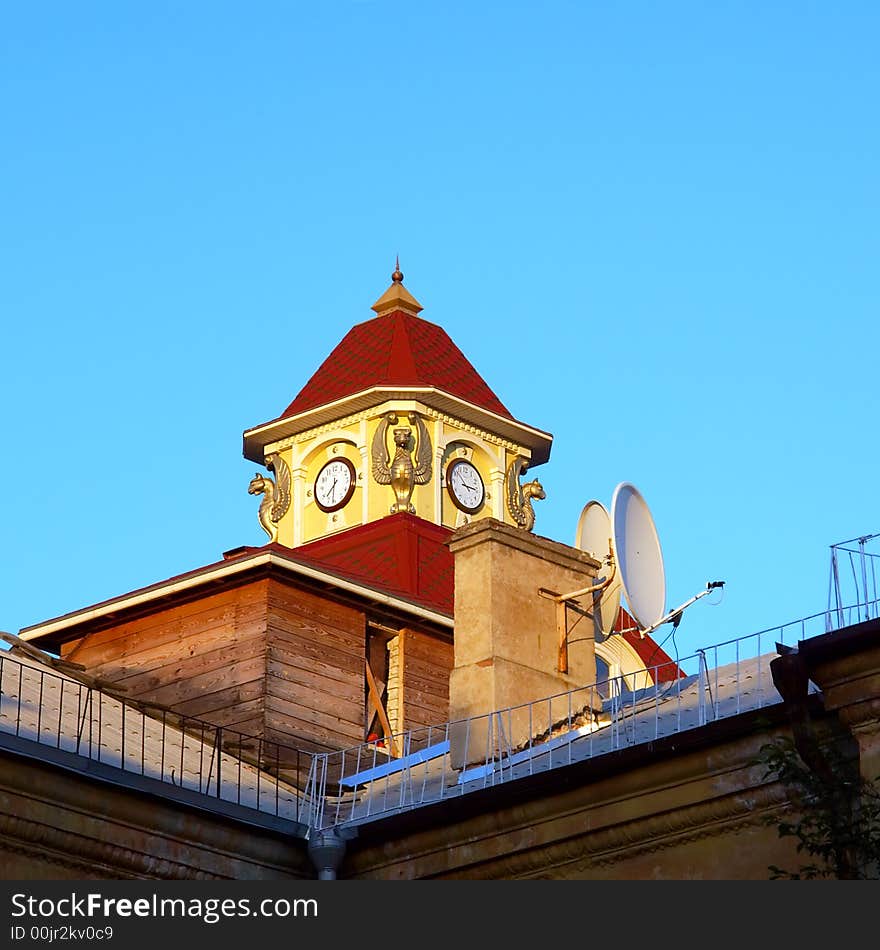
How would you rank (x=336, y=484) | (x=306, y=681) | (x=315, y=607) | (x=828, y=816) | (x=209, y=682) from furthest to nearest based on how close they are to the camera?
(x=336, y=484), (x=315, y=607), (x=209, y=682), (x=306, y=681), (x=828, y=816)

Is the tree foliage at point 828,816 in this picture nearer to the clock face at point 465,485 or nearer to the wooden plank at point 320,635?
the wooden plank at point 320,635

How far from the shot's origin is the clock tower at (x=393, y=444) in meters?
36.6

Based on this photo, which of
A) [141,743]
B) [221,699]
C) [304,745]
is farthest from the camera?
[221,699]

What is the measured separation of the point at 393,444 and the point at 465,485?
5.15 ft

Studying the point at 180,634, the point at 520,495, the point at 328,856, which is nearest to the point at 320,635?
the point at 180,634

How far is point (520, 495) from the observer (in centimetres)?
3850

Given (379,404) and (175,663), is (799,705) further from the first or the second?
(379,404)

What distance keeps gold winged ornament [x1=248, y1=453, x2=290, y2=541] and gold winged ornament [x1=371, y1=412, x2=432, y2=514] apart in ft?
8.19

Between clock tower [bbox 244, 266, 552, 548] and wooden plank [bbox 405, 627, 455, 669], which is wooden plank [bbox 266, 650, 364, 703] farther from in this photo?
clock tower [bbox 244, 266, 552, 548]

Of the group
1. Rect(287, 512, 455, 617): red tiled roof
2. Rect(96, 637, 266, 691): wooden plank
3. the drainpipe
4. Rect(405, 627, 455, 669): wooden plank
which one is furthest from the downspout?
Rect(287, 512, 455, 617): red tiled roof

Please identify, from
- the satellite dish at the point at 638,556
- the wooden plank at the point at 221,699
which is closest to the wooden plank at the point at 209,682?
the wooden plank at the point at 221,699

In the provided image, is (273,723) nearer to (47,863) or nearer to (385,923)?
(47,863)

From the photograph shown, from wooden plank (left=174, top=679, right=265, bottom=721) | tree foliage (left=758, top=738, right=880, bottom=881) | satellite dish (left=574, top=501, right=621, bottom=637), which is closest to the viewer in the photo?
tree foliage (left=758, top=738, right=880, bottom=881)

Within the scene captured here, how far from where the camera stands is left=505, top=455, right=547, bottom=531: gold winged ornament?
125ft
